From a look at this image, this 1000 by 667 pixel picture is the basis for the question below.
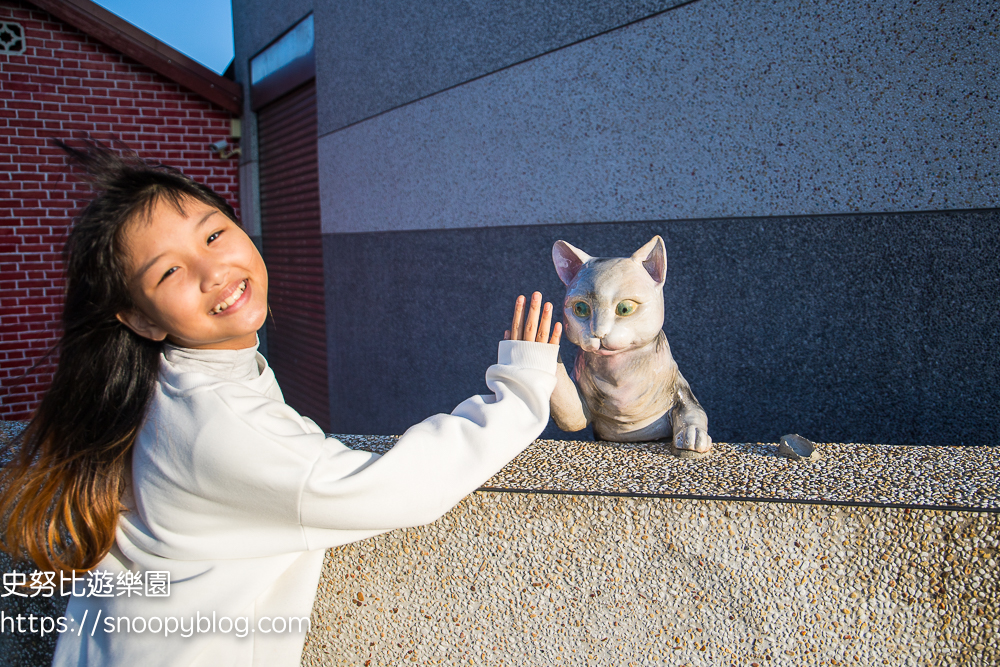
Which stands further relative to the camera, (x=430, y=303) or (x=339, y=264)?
(x=339, y=264)

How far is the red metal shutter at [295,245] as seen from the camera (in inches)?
240

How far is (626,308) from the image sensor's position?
1708 millimetres

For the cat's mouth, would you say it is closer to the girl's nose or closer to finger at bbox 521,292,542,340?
finger at bbox 521,292,542,340

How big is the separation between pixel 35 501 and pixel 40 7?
637 cm

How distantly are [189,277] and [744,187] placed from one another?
2.56 m

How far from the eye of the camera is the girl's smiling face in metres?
1.23

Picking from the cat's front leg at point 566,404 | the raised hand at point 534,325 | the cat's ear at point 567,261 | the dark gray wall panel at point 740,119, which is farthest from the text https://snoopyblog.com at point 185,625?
the dark gray wall panel at point 740,119

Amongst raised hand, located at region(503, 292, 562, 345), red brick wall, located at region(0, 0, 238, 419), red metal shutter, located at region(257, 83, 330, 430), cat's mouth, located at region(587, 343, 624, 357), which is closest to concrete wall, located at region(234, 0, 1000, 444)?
cat's mouth, located at region(587, 343, 624, 357)

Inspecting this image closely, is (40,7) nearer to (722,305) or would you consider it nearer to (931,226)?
(722,305)

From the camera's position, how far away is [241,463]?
1.11 m

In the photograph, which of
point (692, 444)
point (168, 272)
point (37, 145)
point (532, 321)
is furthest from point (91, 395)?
point (37, 145)

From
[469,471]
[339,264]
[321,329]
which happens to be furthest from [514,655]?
[321,329]

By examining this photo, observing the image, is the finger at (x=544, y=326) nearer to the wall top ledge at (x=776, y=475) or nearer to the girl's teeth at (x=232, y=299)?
the wall top ledge at (x=776, y=475)

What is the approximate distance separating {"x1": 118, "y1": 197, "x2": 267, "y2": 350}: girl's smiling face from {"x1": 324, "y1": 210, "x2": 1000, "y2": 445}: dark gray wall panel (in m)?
2.40
